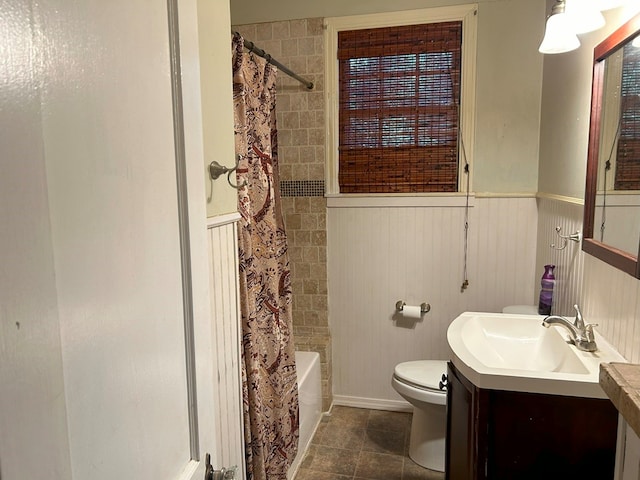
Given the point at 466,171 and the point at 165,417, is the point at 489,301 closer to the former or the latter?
the point at 466,171

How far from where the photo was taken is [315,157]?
2.84 m

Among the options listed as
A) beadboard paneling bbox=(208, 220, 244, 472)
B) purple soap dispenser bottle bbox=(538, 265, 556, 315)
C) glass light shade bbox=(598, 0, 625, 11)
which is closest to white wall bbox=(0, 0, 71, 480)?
beadboard paneling bbox=(208, 220, 244, 472)

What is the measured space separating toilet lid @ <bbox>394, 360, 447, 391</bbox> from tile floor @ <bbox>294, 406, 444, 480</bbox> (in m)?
0.48

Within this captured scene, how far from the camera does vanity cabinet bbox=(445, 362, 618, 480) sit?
4.20ft


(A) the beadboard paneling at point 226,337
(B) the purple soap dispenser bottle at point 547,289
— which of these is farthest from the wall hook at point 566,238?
(A) the beadboard paneling at point 226,337

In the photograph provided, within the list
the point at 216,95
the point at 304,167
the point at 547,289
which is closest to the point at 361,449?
the point at 547,289

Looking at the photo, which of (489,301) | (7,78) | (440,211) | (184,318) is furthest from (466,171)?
(7,78)

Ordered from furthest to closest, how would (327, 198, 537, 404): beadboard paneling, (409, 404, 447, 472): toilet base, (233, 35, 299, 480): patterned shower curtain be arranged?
(327, 198, 537, 404): beadboard paneling < (409, 404, 447, 472): toilet base < (233, 35, 299, 480): patterned shower curtain

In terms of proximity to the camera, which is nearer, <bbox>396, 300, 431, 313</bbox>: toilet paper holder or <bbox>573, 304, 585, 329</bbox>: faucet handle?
<bbox>573, 304, 585, 329</bbox>: faucet handle

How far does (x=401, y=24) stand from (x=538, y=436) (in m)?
2.26

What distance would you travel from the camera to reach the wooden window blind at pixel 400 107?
263cm

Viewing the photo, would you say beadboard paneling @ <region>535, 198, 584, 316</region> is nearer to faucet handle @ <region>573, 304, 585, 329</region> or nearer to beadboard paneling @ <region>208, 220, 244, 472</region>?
faucet handle @ <region>573, 304, 585, 329</region>

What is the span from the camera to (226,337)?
58.7 inches

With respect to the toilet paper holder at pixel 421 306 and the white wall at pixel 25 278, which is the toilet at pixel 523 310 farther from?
the white wall at pixel 25 278
